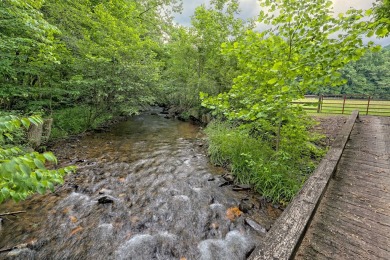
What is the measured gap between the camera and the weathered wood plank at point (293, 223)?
4.98 ft

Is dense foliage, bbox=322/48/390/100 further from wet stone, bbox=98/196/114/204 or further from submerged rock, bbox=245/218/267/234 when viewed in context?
wet stone, bbox=98/196/114/204

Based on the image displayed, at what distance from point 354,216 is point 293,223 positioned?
3.67 ft

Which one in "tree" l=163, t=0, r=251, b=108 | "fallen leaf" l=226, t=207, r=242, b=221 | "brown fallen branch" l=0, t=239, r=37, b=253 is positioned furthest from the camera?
"tree" l=163, t=0, r=251, b=108

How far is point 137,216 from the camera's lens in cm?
338

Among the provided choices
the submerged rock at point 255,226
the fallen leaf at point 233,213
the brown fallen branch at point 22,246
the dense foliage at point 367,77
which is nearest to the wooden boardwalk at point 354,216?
the submerged rock at point 255,226

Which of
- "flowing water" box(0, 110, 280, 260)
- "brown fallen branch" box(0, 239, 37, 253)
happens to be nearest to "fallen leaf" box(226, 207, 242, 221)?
"flowing water" box(0, 110, 280, 260)

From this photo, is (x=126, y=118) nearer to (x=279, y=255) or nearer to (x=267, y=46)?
(x=267, y=46)

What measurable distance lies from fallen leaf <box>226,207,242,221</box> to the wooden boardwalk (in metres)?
1.47

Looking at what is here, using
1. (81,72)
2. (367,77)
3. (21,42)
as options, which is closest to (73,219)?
(21,42)

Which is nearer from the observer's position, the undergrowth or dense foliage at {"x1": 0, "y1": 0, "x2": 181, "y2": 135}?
the undergrowth

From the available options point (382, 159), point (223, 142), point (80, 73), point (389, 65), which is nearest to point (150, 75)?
point (80, 73)

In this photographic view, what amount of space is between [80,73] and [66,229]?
697cm

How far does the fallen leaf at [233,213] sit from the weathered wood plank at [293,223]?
1.50 metres

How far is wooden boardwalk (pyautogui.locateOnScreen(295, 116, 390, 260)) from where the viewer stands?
1829 mm
